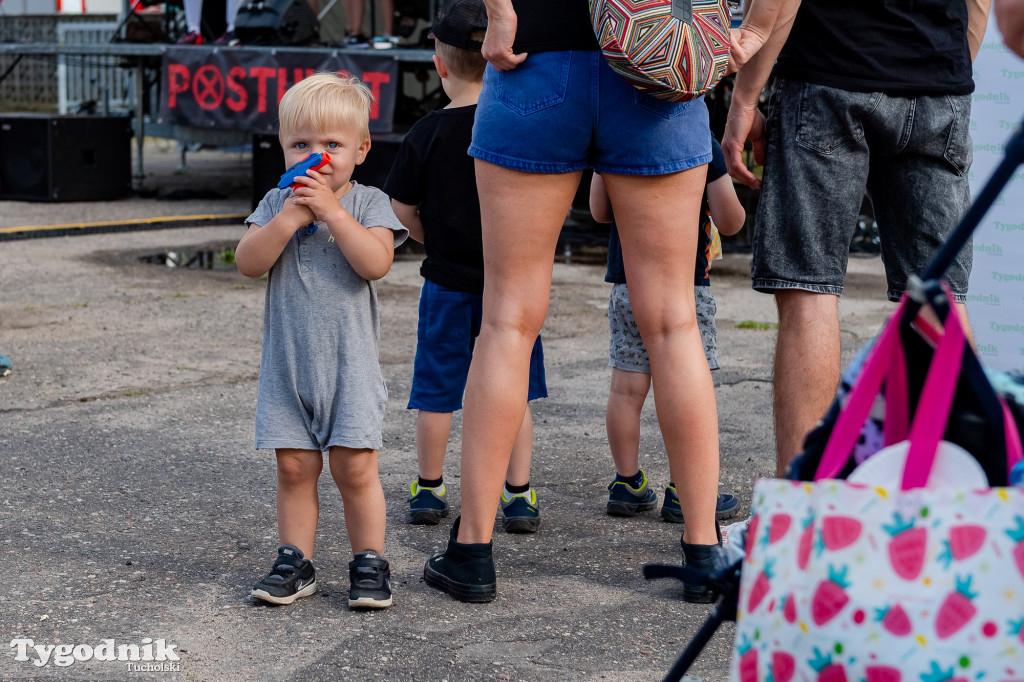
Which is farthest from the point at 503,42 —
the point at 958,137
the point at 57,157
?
the point at 57,157

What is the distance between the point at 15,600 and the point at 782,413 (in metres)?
1.86

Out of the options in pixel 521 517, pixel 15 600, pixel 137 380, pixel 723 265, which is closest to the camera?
pixel 15 600

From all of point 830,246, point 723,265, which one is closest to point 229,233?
point 723,265

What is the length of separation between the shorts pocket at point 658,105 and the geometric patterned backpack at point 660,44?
0.05 m

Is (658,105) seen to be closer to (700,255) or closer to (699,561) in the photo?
(700,255)

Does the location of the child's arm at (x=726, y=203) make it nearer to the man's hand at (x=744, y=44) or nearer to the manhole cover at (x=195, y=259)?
the man's hand at (x=744, y=44)

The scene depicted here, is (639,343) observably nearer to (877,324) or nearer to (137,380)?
(137,380)

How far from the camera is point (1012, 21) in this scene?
60.6 inches

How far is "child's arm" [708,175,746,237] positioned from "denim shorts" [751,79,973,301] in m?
0.29

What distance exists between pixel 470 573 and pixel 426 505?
0.67 m

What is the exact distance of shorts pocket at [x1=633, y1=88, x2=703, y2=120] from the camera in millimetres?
2646

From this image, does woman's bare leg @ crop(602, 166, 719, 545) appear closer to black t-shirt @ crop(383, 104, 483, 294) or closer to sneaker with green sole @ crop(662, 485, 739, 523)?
sneaker with green sole @ crop(662, 485, 739, 523)

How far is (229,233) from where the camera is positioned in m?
10.8

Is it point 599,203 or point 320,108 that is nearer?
point 320,108
